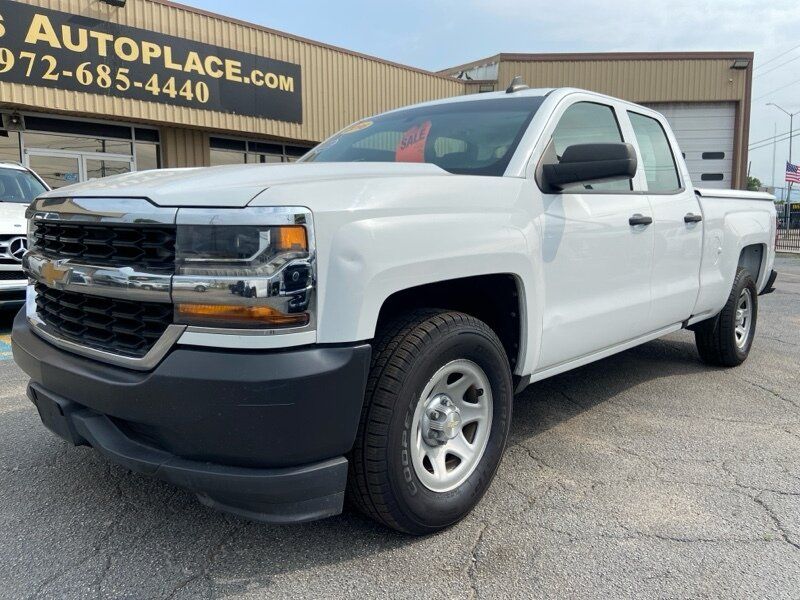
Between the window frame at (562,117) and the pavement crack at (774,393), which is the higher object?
the window frame at (562,117)

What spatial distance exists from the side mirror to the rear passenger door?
97 cm

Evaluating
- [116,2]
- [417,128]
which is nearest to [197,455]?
[417,128]

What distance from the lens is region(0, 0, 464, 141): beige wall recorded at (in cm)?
1161

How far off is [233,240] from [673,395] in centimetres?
352

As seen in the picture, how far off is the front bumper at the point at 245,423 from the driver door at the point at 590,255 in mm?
1280

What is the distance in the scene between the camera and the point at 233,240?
1.98m

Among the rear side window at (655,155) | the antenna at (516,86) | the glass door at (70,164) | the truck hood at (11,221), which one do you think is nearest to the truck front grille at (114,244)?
the antenna at (516,86)

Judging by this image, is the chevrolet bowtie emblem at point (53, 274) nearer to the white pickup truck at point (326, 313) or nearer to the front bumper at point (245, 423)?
the white pickup truck at point (326, 313)

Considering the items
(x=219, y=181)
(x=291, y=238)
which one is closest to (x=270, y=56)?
(x=219, y=181)

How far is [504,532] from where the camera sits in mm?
2564

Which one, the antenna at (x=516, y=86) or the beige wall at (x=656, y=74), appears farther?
the beige wall at (x=656, y=74)

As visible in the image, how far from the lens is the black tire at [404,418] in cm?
221

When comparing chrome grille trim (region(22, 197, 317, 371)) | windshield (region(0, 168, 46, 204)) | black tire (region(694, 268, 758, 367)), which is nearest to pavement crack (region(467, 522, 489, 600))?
chrome grille trim (region(22, 197, 317, 371))

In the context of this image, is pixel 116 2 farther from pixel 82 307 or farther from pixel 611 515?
pixel 611 515
